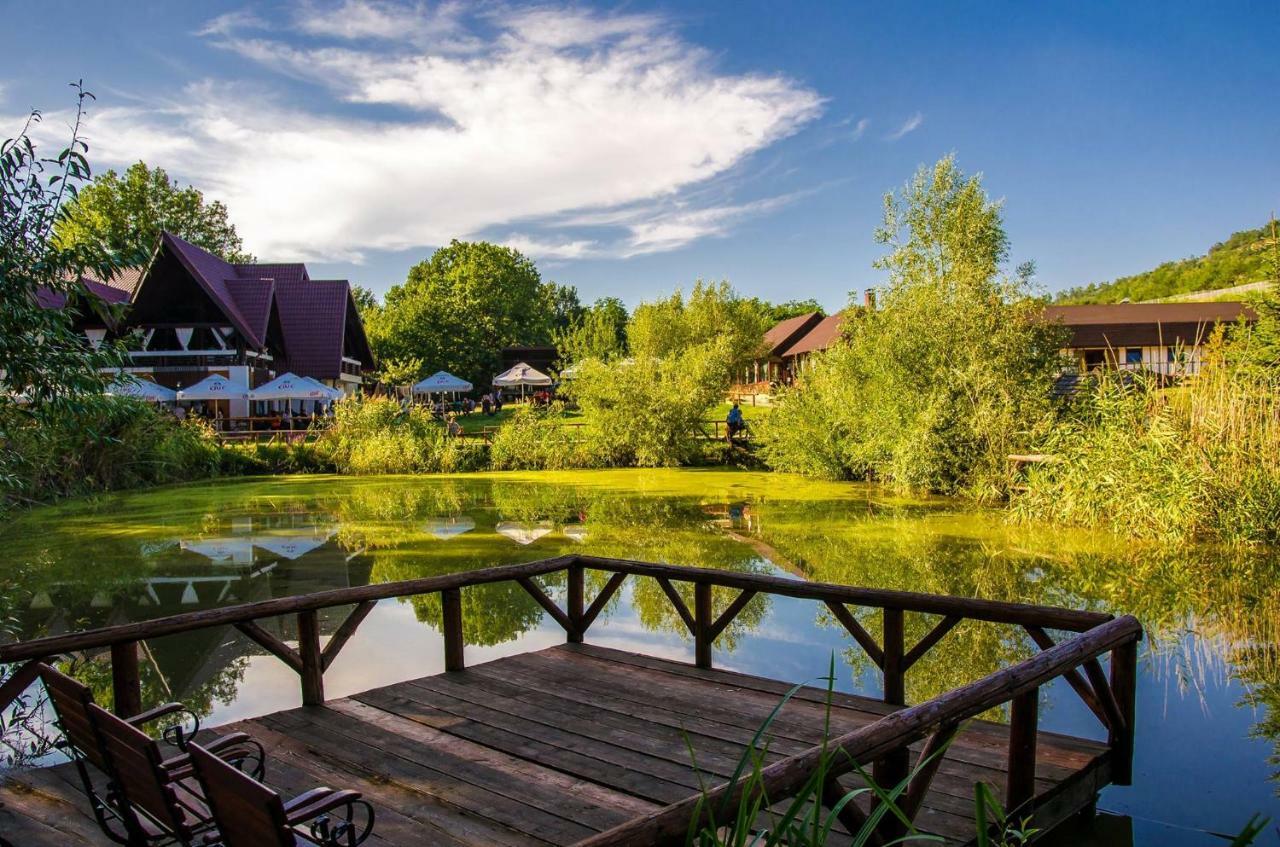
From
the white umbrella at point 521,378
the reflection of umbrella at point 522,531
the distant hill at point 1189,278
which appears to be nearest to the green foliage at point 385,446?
the reflection of umbrella at point 522,531

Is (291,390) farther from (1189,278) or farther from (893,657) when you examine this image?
(1189,278)

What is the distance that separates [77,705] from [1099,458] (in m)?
13.5

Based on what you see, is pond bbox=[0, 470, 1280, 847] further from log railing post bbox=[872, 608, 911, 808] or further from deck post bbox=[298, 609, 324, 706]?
deck post bbox=[298, 609, 324, 706]

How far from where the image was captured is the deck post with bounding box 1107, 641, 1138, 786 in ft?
14.6

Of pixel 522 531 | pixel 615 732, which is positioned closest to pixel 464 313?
pixel 522 531

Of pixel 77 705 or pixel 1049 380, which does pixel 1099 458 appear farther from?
pixel 77 705

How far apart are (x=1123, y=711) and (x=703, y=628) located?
7.78 feet

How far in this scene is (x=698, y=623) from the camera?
5.80 m

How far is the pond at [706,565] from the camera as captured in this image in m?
6.03

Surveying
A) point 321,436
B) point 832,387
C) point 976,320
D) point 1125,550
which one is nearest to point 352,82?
point 321,436

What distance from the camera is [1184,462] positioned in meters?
11.9

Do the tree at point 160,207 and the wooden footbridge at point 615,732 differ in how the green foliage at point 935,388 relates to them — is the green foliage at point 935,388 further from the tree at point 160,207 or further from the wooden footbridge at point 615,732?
the tree at point 160,207

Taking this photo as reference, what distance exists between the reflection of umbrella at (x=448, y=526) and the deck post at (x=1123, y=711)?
33.2 ft

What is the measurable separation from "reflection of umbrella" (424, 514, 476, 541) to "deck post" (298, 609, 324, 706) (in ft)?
27.0
